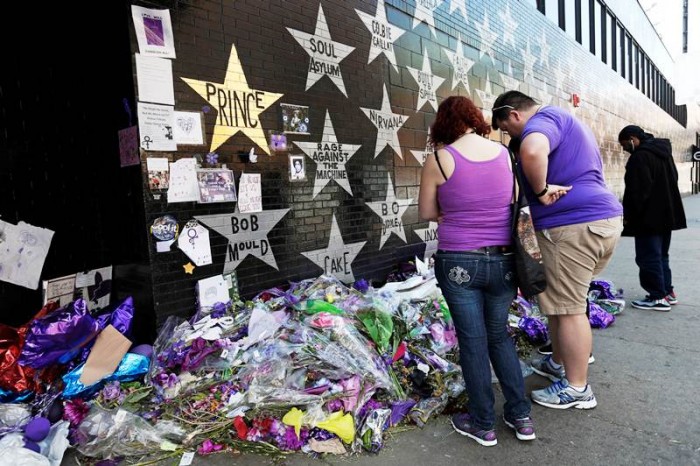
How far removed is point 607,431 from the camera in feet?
8.64

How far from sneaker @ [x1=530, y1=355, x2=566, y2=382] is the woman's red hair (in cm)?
186

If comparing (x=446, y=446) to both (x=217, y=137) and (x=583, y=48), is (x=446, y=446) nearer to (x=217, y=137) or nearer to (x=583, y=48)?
(x=217, y=137)

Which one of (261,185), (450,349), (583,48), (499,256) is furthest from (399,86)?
(583,48)

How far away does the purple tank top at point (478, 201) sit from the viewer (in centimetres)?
235

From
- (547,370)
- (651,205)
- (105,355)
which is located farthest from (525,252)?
(651,205)

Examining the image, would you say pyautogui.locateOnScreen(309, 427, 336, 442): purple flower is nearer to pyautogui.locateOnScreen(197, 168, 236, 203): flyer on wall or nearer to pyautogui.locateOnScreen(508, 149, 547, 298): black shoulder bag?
pyautogui.locateOnScreen(508, 149, 547, 298): black shoulder bag

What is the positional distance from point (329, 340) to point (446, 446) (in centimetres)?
98

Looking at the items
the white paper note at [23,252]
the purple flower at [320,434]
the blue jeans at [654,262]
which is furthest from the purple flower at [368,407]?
the blue jeans at [654,262]

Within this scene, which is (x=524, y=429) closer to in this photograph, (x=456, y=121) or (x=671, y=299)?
(x=456, y=121)

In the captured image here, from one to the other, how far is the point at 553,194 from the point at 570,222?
0.70ft

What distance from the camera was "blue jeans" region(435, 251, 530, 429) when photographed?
2395 mm

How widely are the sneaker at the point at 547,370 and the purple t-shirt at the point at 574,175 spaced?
3.74ft

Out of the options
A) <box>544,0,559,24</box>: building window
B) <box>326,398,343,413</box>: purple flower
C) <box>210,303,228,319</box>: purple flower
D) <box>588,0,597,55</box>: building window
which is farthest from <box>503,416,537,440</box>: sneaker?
<box>588,0,597,55</box>: building window

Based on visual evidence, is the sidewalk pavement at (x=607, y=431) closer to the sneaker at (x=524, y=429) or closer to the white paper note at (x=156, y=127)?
the sneaker at (x=524, y=429)
